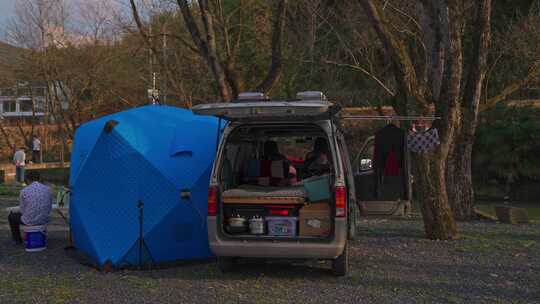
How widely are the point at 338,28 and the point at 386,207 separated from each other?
46.8ft

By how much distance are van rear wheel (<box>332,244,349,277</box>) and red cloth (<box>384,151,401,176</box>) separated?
86.1 inches

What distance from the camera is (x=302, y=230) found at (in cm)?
754

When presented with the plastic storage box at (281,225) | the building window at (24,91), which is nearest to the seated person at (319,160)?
the plastic storage box at (281,225)

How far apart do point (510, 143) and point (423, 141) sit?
20217mm

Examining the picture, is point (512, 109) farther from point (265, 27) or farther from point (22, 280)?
point (22, 280)

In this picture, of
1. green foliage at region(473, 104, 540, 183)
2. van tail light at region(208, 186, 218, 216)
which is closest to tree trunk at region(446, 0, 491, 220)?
van tail light at region(208, 186, 218, 216)

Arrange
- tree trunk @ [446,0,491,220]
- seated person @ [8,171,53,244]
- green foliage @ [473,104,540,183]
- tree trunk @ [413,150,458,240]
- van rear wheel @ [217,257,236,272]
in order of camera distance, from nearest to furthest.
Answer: van rear wheel @ [217,257,236,272] → seated person @ [8,171,53,244] → tree trunk @ [413,150,458,240] → tree trunk @ [446,0,491,220] → green foliage @ [473,104,540,183]

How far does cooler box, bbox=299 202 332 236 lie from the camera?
24.6ft

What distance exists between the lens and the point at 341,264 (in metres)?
7.75

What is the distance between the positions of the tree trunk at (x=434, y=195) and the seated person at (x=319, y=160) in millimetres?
1750

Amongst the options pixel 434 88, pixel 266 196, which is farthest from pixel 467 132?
pixel 266 196

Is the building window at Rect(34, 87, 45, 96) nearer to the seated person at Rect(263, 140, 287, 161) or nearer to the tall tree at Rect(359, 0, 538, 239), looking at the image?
the tall tree at Rect(359, 0, 538, 239)

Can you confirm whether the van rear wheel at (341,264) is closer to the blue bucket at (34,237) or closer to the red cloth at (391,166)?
the red cloth at (391,166)

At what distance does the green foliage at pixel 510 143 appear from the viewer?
92.8ft
